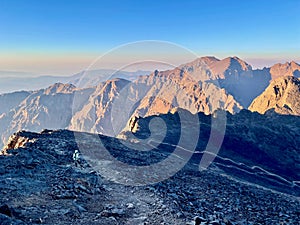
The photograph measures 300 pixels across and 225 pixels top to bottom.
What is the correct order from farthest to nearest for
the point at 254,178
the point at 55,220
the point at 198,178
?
the point at 254,178 < the point at 198,178 < the point at 55,220

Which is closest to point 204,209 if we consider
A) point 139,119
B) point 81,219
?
point 81,219

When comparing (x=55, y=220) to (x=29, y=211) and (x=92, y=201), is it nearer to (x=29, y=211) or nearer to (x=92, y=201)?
(x=29, y=211)

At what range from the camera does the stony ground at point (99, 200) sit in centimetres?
2073

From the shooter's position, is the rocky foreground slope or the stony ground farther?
the rocky foreground slope

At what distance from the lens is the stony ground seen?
20734mm

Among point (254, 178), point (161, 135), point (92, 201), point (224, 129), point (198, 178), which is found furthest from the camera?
point (224, 129)

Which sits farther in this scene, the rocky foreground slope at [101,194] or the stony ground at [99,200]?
the rocky foreground slope at [101,194]

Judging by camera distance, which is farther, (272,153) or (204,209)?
(272,153)

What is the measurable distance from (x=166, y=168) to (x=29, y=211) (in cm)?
2659

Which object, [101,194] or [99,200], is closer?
[99,200]

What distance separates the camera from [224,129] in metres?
149

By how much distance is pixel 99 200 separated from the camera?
24.7m

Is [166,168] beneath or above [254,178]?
above

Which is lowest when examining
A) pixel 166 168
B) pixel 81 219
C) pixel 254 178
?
pixel 254 178
